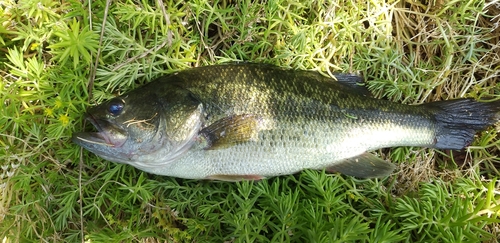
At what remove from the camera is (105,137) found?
2467 millimetres

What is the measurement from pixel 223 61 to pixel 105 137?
106cm

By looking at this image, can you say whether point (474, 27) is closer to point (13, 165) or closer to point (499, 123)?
point (499, 123)

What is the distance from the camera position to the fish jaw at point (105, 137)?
2.45 m

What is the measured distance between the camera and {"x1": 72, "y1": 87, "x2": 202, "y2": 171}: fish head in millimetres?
2461

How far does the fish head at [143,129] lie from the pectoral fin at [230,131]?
0.10 metres

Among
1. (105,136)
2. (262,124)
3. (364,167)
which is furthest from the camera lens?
(364,167)

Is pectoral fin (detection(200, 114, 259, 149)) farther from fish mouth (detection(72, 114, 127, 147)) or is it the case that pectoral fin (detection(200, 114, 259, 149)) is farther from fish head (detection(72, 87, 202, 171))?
fish mouth (detection(72, 114, 127, 147))

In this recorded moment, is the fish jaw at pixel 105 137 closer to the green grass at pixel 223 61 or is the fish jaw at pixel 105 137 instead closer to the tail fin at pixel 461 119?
the green grass at pixel 223 61

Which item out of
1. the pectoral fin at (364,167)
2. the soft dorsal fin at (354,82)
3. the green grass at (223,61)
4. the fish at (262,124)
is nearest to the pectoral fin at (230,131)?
the fish at (262,124)

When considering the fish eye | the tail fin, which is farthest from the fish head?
the tail fin

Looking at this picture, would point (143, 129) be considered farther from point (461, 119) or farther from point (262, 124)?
point (461, 119)

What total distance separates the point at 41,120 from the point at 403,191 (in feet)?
9.99

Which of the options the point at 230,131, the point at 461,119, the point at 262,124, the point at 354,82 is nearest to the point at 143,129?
the point at 230,131

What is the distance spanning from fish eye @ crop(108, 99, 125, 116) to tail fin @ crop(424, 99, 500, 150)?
2410mm
